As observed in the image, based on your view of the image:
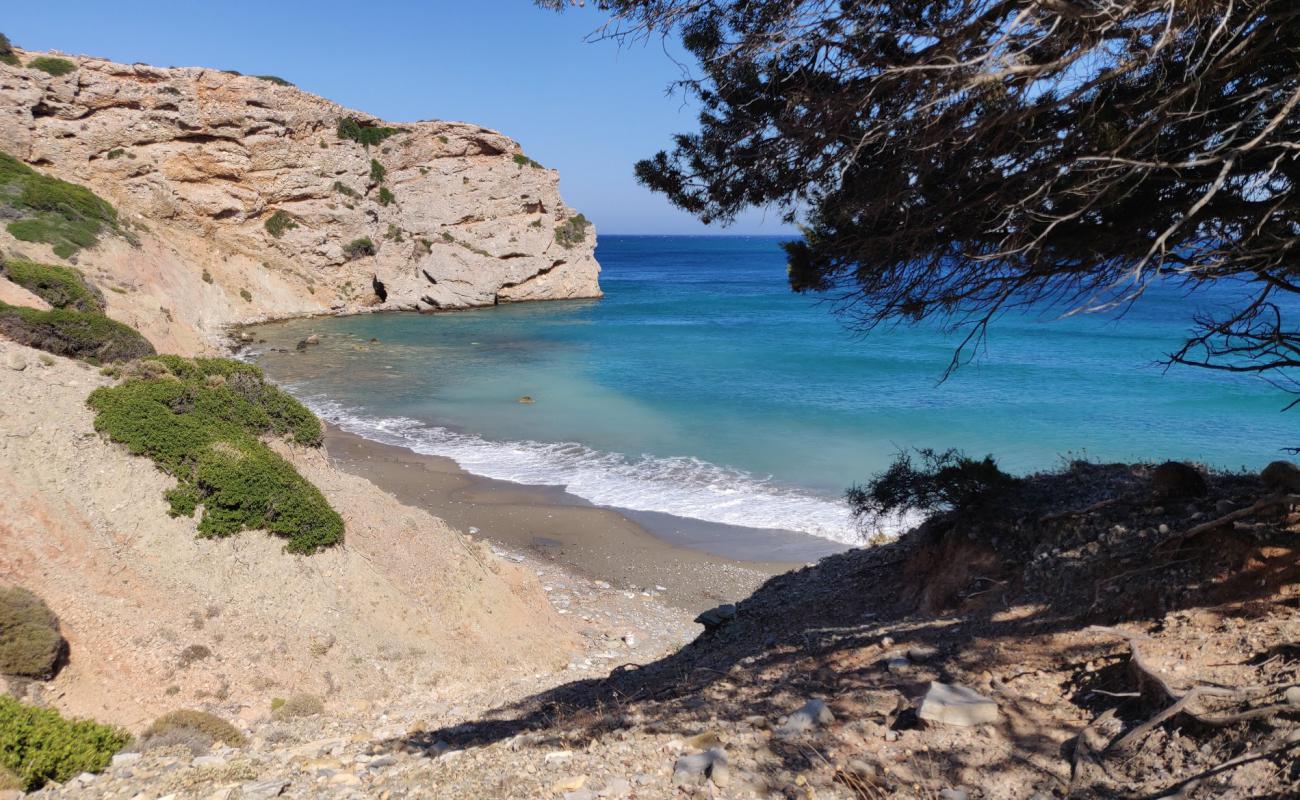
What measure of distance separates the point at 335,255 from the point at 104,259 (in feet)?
61.9

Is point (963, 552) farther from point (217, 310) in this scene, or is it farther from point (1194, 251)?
point (217, 310)

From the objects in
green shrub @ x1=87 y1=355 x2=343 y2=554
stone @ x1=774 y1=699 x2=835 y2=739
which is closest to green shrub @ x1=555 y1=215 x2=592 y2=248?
green shrub @ x1=87 y1=355 x2=343 y2=554

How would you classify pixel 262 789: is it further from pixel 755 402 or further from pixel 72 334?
pixel 755 402

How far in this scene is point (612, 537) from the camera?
1462 cm

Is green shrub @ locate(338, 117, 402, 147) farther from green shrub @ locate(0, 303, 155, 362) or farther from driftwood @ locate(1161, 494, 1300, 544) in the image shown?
driftwood @ locate(1161, 494, 1300, 544)

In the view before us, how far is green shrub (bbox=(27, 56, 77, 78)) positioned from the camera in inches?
1457

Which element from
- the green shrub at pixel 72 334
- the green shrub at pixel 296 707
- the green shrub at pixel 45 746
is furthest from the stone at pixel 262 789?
the green shrub at pixel 72 334

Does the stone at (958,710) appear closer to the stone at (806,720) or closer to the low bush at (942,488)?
the stone at (806,720)

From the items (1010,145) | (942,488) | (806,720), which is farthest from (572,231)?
(806,720)

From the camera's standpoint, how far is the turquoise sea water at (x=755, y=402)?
737 inches

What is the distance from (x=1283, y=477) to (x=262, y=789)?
7.71 metres

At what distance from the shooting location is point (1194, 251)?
5004 millimetres

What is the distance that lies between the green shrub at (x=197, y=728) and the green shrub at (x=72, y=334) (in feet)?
27.7

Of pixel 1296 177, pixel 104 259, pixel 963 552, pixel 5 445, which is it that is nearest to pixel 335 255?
pixel 104 259
